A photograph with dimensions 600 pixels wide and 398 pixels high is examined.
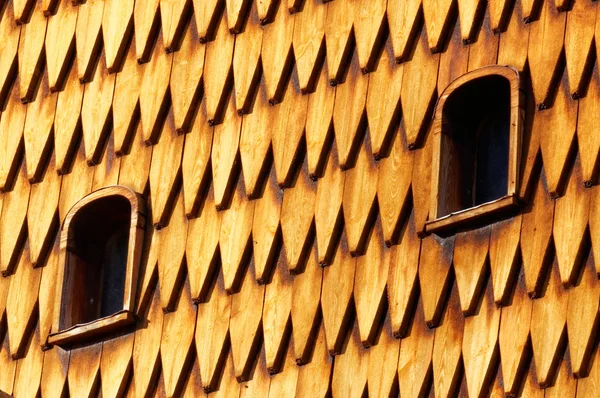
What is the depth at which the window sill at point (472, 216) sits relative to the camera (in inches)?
731

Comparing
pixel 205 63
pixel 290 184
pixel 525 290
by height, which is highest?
pixel 205 63

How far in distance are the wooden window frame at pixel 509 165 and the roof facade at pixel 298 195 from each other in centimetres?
7

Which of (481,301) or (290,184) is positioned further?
(290,184)

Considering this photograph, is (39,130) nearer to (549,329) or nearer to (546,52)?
(546,52)

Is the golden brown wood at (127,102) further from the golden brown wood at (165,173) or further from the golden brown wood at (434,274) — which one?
the golden brown wood at (434,274)

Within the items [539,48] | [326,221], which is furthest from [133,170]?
[539,48]

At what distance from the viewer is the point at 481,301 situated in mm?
18531

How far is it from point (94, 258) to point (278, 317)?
7.83 feet

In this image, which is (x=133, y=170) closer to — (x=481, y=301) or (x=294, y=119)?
(x=294, y=119)

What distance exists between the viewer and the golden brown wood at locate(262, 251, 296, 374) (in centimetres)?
1942

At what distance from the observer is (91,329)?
20641 millimetres

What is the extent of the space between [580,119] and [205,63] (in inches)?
139

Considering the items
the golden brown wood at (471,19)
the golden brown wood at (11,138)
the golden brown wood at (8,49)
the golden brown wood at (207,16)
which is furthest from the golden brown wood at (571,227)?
the golden brown wood at (8,49)

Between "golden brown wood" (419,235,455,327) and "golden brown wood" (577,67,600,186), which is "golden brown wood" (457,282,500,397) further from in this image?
"golden brown wood" (577,67,600,186)
